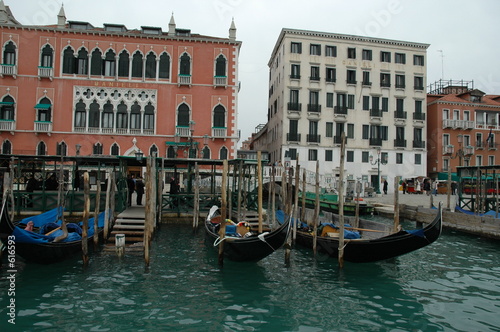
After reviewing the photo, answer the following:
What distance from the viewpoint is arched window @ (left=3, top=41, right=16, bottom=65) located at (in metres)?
21.0

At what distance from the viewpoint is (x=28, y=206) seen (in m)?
13.0

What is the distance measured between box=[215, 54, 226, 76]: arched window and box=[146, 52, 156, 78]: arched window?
3.54 meters

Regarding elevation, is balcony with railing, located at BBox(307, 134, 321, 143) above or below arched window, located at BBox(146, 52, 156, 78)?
below

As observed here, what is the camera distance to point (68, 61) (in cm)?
2150

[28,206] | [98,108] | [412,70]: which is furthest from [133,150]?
[412,70]

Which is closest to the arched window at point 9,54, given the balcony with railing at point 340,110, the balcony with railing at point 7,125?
the balcony with railing at point 7,125

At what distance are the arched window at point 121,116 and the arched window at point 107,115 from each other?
0.38 m

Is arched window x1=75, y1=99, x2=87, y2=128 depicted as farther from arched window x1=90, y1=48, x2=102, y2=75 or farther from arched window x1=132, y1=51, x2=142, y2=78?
arched window x1=132, y1=51, x2=142, y2=78

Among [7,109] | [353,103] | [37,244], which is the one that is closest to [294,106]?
[353,103]

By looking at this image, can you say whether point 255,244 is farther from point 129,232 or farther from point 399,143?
point 399,143

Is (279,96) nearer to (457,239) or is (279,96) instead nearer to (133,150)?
(133,150)

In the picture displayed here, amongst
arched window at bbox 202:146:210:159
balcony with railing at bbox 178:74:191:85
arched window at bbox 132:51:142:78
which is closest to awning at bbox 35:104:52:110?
arched window at bbox 132:51:142:78

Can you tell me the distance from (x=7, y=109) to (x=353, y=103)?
70.2 ft

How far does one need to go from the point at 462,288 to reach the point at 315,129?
65.4 feet
